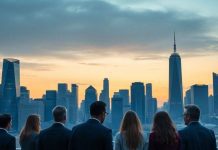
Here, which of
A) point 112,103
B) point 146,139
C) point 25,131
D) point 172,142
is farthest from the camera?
point 112,103

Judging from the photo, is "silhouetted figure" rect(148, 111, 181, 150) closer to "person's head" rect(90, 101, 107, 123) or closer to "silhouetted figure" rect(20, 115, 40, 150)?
"person's head" rect(90, 101, 107, 123)

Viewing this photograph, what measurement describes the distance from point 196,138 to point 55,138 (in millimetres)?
2486

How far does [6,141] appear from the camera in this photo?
7.57m

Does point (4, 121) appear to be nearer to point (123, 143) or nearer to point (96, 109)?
point (96, 109)

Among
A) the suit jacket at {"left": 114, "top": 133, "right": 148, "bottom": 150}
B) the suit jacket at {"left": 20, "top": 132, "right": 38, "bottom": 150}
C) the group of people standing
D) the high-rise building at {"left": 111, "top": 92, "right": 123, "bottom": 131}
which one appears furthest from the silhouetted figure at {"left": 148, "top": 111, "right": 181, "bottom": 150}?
the high-rise building at {"left": 111, "top": 92, "right": 123, "bottom": 131}

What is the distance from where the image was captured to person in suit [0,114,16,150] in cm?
756

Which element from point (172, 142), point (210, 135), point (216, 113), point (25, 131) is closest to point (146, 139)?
point (172, 142)

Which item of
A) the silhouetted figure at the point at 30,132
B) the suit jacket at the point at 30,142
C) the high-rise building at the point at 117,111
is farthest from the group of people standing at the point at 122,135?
the high-rise building at the point at 117,111

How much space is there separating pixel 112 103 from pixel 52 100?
29.1 metres

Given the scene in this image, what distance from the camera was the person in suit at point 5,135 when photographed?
756cm

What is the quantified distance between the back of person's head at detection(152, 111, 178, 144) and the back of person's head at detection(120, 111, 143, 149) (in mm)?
424

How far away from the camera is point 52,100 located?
176 meters

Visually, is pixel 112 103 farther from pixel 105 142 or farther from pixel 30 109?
pixel 105 142

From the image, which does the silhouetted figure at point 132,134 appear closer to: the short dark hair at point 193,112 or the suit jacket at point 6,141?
the short dark hair at point 193,112
